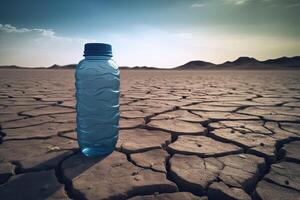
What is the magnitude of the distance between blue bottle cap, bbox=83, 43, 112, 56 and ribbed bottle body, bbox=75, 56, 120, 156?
0.35 feet

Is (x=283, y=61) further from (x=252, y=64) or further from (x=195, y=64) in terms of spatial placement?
(x=195, y=64)

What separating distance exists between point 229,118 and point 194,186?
4.47 feet

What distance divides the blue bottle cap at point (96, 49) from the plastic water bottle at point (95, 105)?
0.32 ft

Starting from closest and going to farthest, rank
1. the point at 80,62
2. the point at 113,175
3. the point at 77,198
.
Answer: the point at 77,198
the point at 113,175
the point at 80,62

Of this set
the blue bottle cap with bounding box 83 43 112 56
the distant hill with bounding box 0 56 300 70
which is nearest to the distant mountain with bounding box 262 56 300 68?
the distant hill with bounding box 0 56 300 70

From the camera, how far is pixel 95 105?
1420 mm

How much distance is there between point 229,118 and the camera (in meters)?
2.29

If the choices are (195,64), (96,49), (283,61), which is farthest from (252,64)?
(96,49)

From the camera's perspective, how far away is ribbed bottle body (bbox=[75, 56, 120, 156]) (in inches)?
55.3

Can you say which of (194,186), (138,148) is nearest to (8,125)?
(138,148)

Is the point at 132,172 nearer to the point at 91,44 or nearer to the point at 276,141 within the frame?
the point at 91,44

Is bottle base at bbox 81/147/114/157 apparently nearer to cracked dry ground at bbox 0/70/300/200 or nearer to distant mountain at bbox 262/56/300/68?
cracked dry ground at bbox 0/70/300/200

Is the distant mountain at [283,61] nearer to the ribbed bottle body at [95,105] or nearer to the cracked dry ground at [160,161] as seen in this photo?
the cracked dry ground at [160,161]

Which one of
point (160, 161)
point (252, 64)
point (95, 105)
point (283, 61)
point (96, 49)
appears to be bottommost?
point (160, 161)
